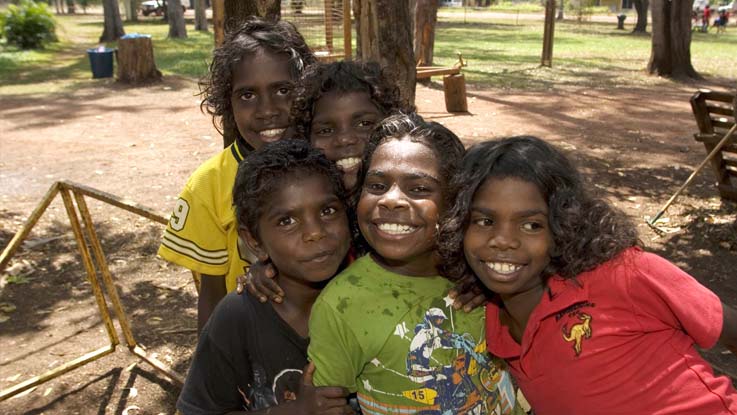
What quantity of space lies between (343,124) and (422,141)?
1.24ft

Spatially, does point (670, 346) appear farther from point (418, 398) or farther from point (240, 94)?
point (240, 94)

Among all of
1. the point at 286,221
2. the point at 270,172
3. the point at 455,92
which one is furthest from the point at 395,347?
the point at 455,92

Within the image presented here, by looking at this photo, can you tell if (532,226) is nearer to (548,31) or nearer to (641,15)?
(548,31)

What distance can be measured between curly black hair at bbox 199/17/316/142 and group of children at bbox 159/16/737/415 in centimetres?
57

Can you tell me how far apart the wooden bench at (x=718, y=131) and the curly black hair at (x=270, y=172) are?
18.4 feet

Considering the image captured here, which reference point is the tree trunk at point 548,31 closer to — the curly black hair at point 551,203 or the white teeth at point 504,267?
the curly black hair at point 551,203

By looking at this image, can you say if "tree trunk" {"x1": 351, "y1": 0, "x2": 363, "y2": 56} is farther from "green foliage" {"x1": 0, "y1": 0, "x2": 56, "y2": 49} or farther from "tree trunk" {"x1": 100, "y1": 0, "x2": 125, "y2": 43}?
"tree trunk" {"x1": 100, "y1": 0, "x2": 125, "y2": 43}

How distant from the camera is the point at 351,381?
5.80 feet

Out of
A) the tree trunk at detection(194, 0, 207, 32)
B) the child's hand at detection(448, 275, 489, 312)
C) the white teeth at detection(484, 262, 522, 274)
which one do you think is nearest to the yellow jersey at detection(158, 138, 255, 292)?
the child's hand at detection(448, 275, 489, 312)

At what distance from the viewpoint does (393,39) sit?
17.3ft

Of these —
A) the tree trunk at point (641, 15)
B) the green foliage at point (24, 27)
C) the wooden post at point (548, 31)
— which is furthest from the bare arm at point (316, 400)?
the tree trunk at point (641, 15)

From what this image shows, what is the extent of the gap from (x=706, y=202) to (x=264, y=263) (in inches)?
247

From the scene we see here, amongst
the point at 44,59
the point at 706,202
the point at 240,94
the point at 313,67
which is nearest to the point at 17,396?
the point at 240,94

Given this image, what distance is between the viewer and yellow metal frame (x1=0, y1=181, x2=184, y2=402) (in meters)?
3.15
